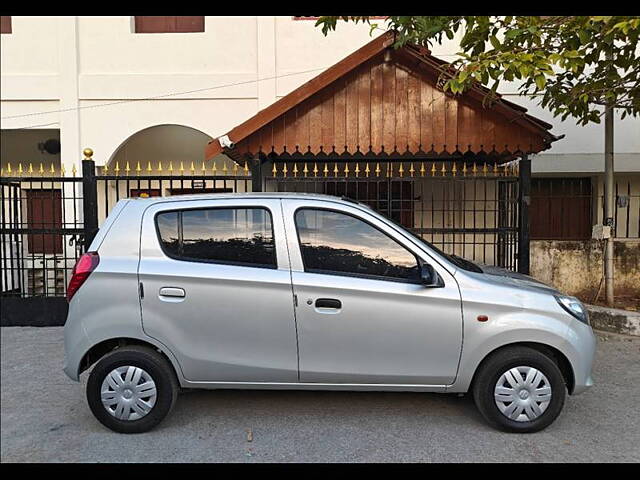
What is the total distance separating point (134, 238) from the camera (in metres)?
3.64

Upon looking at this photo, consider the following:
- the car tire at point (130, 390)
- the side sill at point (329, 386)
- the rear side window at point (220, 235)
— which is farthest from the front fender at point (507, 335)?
the car tire at point (130, 390)

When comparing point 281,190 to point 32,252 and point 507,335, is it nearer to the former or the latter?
point 32,252

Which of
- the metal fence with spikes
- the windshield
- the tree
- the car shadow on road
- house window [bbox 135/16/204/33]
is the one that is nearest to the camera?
the windshield

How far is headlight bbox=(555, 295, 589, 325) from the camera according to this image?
364cm

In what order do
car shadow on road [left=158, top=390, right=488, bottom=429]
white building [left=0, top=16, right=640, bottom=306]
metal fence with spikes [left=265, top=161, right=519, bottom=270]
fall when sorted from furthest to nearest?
white building [left=0, top=16, right=640, bottom=306]
metal fence with spikes [left=265, top=161, right=519, bottom=270]
car shadow on road [left=158, top=390, right=488, bottom=429]

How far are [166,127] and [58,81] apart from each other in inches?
83.0

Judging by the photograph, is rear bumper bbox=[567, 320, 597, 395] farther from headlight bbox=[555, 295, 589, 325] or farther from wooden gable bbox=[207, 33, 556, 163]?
wooden gable bbox=[207, 33, 556, 163]

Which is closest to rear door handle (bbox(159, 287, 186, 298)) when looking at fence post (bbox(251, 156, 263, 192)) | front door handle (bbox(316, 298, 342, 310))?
front door handle (bbox(316, 298, 342, 310))

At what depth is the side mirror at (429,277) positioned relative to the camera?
3492 millimetres

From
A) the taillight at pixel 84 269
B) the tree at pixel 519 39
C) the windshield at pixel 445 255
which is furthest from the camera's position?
the tree at pixel 519 39

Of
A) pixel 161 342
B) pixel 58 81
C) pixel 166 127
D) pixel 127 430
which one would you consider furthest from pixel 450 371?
pixel 58 81

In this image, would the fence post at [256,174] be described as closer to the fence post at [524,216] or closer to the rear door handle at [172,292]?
the rear door handle at [172,292]

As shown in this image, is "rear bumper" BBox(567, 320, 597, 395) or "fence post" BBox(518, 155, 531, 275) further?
"fence post" BBox(518, 155, 531, 275)

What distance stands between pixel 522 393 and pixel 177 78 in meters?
8.17
